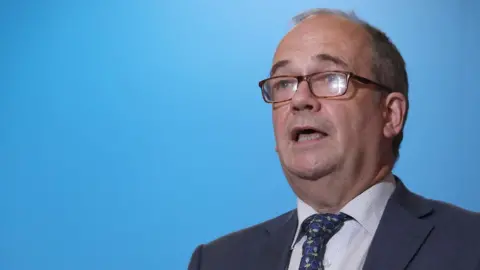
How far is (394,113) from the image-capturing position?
157 centimetres

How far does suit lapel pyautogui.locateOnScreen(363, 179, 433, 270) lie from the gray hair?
0.17 metres

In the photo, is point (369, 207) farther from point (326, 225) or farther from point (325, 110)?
point (325, 110)

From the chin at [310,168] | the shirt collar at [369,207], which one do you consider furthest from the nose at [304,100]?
the shirt collar at [369,207]

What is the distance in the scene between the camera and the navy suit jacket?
1371 mm

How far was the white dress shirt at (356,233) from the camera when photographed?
4.77 feet

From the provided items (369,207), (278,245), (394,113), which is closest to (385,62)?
(394,113)

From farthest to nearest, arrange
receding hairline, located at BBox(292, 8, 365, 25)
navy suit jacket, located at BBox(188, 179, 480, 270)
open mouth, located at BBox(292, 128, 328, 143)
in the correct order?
receding hairline, located at BBox(292, 8, 365, 25) < open mouth, located at BBox(292, 128, 328, 143) < navy suit jacket, located at BBox(188, 179, 480, 270)

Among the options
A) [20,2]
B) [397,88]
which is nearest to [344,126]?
[397,88]

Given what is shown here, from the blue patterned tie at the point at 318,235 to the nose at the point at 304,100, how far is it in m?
0.24

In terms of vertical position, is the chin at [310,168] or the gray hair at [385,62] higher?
the gray hair at [385,62]

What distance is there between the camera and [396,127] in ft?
5.14

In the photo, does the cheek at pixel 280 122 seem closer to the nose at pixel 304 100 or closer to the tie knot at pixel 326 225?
the nose at pixel 304 100

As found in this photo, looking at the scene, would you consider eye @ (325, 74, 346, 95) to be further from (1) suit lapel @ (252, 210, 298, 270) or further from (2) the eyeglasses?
(1) suit lapel @ (252, 210, 298, 270)

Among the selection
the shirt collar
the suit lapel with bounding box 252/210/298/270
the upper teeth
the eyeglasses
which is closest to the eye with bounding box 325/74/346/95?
the eyeglasses
